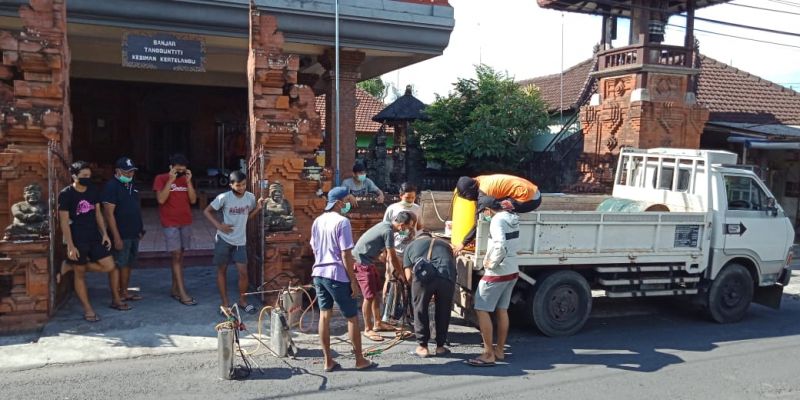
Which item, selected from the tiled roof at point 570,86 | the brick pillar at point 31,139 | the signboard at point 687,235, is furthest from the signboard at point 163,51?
the tiled roof at point 570,86

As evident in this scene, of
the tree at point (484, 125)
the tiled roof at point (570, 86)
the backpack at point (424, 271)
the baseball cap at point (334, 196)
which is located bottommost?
the backpack at point (424, 271)

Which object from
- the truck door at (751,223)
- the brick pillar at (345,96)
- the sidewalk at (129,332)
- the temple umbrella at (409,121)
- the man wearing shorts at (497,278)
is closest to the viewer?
the sidewalk at (129,332)

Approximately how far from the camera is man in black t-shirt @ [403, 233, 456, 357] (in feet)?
20.4

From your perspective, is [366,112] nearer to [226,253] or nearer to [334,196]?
[226,253]

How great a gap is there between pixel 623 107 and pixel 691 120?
1.58 m

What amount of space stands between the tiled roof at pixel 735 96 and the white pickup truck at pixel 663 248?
31.1 feet

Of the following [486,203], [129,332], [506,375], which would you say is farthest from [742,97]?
[129,332]

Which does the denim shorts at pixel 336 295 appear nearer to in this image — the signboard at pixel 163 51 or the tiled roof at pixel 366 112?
the signboard at pixel 163 51

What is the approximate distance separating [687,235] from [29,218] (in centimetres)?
775

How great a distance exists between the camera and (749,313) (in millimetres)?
8766

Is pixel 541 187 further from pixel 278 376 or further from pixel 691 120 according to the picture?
pixel 278 376

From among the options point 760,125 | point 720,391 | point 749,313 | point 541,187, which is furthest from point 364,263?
point 760,125

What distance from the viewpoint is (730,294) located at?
26.6 ft

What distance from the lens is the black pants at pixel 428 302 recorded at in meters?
6.20
